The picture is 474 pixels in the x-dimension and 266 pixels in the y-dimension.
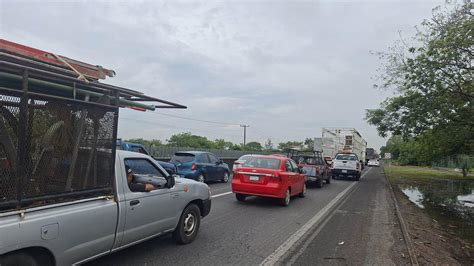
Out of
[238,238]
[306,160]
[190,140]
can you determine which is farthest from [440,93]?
[190,140]

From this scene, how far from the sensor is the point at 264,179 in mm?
10266

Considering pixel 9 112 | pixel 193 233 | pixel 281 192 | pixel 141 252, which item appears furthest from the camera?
pixel 281 192

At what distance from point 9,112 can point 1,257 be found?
1.36 metres

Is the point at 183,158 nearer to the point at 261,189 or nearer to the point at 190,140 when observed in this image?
the point at 261,189

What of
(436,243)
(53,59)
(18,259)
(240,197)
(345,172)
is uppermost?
(53,59)

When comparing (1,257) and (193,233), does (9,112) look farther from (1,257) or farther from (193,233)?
(193,233)

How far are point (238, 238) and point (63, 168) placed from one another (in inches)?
142

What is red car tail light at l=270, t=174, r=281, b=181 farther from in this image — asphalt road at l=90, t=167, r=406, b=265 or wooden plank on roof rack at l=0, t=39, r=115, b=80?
wooden plank on roof rack at l=0, t=39, r=115, b=80

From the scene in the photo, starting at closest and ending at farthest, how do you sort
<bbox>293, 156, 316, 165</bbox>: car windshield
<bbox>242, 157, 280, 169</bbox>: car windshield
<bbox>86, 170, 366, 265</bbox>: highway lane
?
<bbox>86, 170, 366, 265</bbox>: highway lane, <bbox>242, 157, 280, 169</bbox>: car windshield, <bbox>293, 156, 316, 165</bbox>: car windshield

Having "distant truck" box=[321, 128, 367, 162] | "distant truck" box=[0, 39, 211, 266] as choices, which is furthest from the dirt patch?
"distant truck" box=[321, 128, 367, 162]

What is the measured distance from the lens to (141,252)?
5.36 m

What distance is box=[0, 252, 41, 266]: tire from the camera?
10.3 ft

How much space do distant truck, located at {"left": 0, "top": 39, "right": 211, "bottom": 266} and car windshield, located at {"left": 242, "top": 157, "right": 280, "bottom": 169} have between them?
578 centimetres

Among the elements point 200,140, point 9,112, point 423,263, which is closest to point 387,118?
point 423,263
